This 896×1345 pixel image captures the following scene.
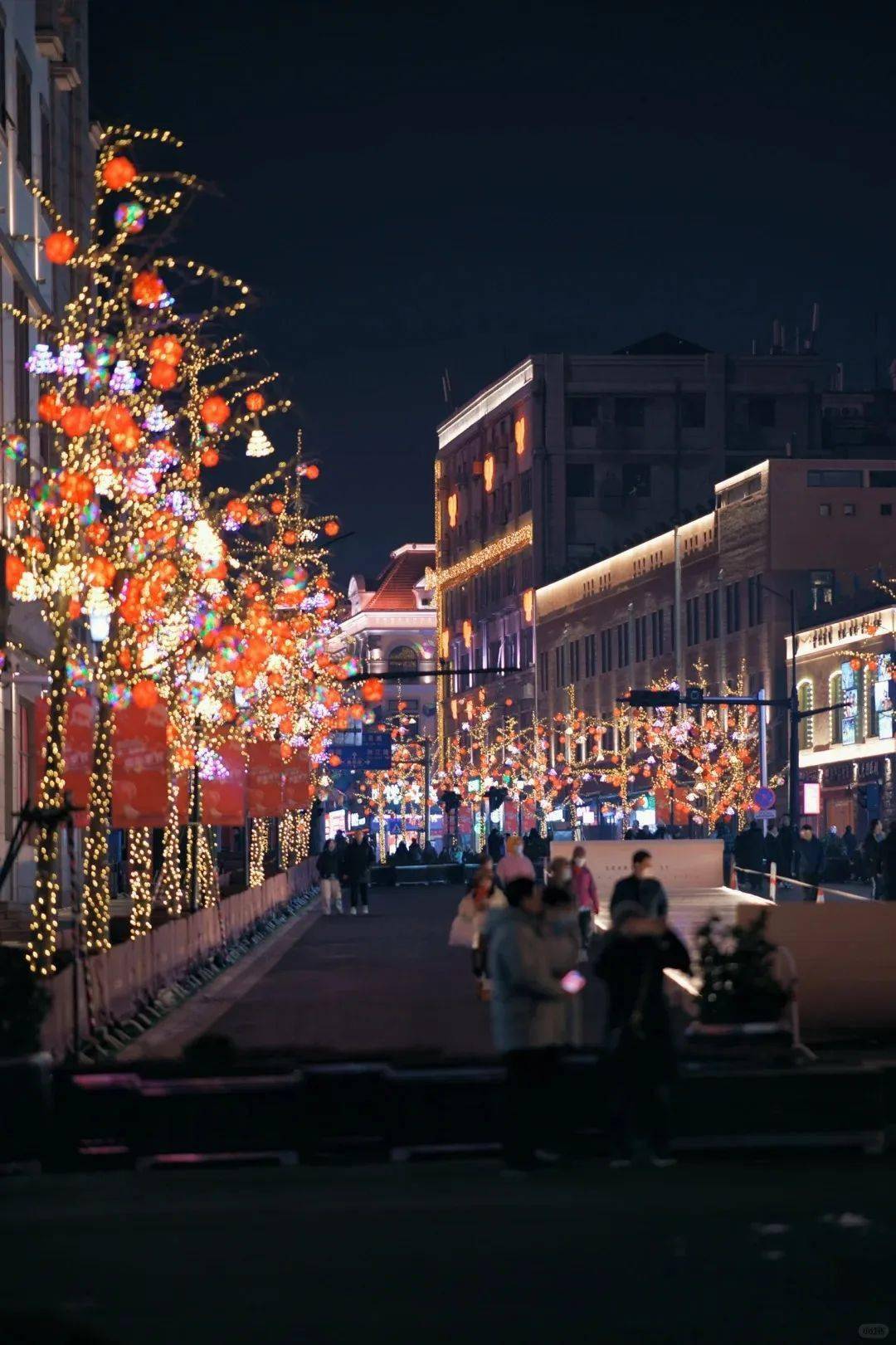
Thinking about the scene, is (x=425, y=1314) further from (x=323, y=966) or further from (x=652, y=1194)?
(x=323, y=966)

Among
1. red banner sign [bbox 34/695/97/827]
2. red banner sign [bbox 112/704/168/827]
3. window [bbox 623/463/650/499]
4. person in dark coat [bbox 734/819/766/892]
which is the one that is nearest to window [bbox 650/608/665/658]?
window [bbox 623/463/650/499]

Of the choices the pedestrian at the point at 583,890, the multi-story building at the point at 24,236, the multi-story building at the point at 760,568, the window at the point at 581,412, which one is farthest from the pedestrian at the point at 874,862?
the window at the point at 581,412

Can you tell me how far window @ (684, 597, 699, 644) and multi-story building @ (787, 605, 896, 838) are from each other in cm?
1309

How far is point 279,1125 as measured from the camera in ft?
49.6

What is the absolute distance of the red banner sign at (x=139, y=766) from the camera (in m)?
28.2

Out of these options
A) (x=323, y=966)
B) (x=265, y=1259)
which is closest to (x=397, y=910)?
(x=323, y=966)

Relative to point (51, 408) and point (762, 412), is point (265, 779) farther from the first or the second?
point (762, 412)

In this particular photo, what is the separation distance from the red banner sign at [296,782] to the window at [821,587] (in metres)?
43.3

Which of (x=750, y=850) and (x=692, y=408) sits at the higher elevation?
(x=692, y=408)

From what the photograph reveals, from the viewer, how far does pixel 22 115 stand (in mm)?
37938

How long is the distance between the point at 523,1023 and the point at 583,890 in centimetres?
1864

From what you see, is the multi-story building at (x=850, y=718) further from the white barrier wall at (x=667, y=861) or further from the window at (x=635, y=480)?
the window at (x=635, y=480)

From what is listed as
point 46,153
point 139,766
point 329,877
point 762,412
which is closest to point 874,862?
point 329,877

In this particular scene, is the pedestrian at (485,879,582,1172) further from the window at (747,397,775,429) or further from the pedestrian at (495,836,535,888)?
the window at (747,397,775,429)
